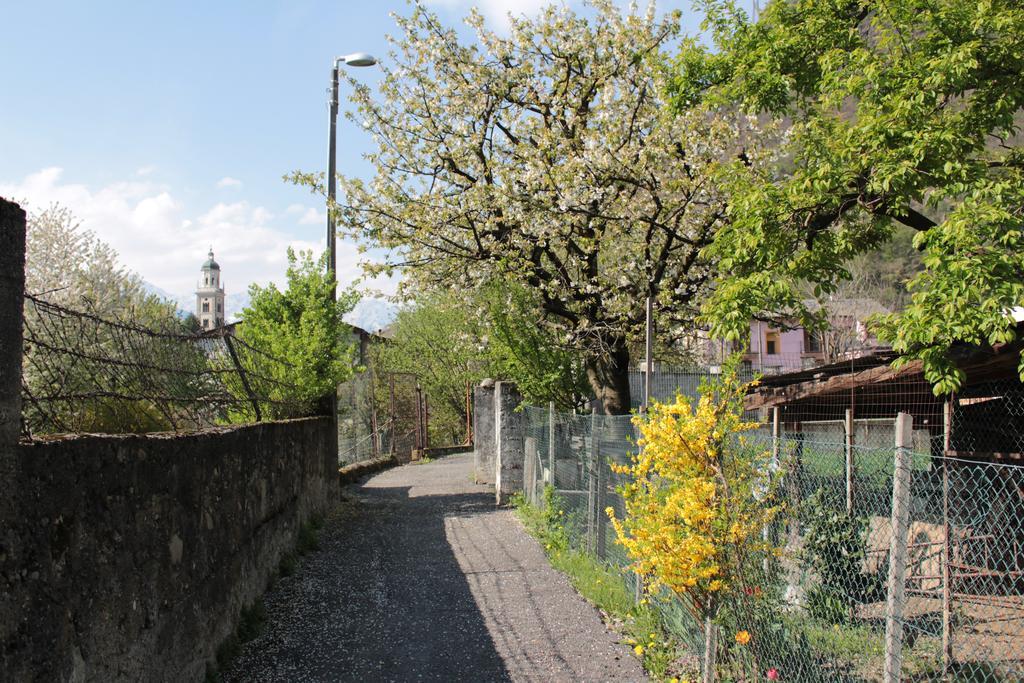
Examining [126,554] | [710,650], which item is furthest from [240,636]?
[710,650]

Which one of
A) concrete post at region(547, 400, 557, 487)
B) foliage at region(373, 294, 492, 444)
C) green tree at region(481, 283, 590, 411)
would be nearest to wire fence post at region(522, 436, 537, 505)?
green tree at region(481, 283, 590, 411)

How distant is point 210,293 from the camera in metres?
148

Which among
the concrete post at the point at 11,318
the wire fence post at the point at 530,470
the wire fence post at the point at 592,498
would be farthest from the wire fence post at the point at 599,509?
the concrete post at the point at 11,318

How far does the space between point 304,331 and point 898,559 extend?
1061cm

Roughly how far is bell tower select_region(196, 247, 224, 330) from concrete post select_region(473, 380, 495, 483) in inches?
4857

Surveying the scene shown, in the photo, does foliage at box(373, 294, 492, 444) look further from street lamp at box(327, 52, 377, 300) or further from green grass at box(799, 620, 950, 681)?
green grass at box(799, 620, 950, 681)

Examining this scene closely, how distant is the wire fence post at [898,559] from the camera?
386 cm

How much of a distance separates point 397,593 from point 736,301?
4.33 m

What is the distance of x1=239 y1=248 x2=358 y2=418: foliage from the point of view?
12.7m

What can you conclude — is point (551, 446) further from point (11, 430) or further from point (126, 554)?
point (11, 430)

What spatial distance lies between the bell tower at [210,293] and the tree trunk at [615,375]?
423 feet

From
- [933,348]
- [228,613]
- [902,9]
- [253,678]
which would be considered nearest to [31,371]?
[228,613]

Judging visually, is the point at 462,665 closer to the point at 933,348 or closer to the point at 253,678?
the point at 253,678

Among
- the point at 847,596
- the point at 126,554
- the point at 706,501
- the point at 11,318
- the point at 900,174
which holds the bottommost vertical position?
the point at 847,596
